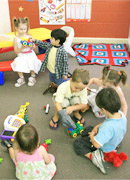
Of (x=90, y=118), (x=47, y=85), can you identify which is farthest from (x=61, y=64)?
(x=90, y=118)

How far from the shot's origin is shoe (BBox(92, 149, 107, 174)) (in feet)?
5.10

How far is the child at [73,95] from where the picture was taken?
174 centimetres

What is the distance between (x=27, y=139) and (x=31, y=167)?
0.26m

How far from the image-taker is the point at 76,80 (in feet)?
5.71

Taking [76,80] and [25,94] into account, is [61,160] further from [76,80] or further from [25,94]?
[25,94]

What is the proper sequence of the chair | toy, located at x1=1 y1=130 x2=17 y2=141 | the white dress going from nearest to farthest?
toy, located at x1=1 y1=130 x2=17 y2=141, the white dress, the chair

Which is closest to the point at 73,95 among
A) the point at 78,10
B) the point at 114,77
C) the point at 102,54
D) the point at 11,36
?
the point at 114,77

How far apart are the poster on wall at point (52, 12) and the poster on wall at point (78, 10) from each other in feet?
0.38

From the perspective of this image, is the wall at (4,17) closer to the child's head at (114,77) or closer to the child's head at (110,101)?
the child's head at (114,77)

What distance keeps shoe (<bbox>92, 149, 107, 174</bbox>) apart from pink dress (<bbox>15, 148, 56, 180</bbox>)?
367 millimetres

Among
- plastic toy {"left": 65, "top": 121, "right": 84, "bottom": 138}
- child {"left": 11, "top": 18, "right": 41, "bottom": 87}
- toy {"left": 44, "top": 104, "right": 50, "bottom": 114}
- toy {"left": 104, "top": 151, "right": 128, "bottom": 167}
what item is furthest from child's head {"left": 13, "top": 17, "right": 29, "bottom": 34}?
toy {"left": 104, "top": 151, "right": 128, "bottom": 167}

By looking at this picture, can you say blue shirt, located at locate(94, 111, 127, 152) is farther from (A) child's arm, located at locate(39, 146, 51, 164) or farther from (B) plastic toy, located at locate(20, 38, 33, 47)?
(B) plastic toy, located at locate(20, 38, 33, 47)

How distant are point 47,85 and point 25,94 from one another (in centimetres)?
35

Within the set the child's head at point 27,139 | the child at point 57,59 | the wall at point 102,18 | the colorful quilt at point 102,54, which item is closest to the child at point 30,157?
the child's head at point 27,139
